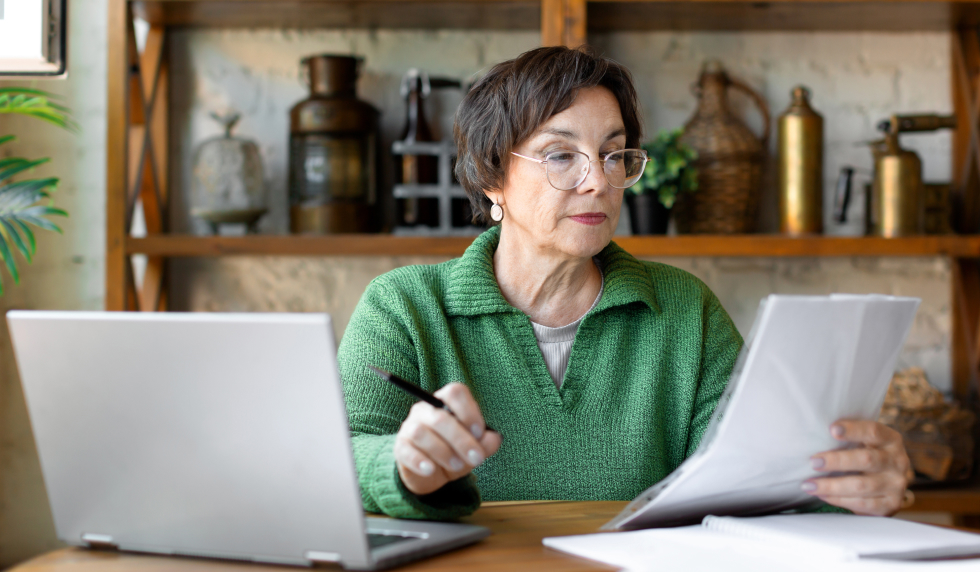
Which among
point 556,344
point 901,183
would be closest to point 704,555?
point 556,344

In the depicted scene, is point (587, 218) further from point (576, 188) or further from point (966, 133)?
point (966, 133)

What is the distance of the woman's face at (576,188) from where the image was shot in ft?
4.41

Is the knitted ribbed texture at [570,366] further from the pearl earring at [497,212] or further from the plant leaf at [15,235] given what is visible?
the plant leaf at [15,235]

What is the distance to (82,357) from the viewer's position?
0.72 metres

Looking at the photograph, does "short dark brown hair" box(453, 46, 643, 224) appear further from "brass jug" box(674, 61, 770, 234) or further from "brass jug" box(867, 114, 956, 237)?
"brass jug" box(867, 114, 956, 237)

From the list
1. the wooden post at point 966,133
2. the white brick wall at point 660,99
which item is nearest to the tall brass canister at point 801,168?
the white brick wall at point 660,99

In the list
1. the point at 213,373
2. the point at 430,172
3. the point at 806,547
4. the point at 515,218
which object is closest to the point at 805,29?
the point at 430,172

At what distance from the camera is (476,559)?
778mm

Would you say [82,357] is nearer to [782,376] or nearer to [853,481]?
[782,376]

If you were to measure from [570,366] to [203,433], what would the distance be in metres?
0.73

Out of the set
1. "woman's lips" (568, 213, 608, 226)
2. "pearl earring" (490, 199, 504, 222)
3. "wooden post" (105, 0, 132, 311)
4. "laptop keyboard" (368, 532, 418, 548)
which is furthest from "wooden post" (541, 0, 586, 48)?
"laptop keyboard" (368, 532, 418, 548)

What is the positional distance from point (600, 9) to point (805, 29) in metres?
0.66

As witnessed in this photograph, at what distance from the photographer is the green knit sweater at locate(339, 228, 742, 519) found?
129 cm

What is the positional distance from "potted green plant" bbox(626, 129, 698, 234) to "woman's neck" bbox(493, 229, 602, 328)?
0.71 metres
